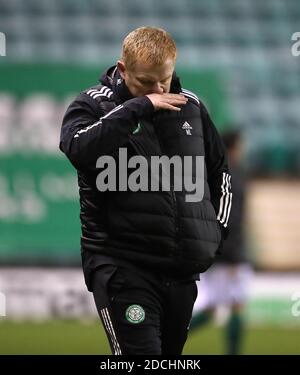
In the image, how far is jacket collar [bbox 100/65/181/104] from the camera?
13.7ft

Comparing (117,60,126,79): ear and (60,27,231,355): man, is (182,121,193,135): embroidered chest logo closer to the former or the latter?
(60,27,231,355): man

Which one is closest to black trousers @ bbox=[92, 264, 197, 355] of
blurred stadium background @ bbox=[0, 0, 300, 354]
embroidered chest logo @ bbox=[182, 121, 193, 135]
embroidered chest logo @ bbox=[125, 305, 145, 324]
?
embroidered chest logo @ bbox=[125, 305, 145, 324]

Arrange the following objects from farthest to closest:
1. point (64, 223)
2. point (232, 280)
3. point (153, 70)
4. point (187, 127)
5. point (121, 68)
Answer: point (64, 223) < point (232, 280) < point (187, 127) < point (121, 68) < point (153, 70)

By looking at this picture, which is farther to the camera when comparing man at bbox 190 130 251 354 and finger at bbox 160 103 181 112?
man at bbox 190 130 251 354

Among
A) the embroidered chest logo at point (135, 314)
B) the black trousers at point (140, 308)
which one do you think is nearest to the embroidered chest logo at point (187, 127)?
the black trousers at point (140, 308)

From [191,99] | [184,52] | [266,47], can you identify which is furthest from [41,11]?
[191,99]

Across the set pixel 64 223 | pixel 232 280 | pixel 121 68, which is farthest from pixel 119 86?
pixel 64 223

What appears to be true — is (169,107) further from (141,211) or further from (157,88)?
(141,211)

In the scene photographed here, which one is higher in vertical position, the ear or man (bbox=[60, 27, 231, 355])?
the ear

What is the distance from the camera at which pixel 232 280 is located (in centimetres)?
817

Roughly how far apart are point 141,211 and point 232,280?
4.20m

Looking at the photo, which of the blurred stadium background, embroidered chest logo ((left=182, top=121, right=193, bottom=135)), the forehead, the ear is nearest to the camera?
the forehead

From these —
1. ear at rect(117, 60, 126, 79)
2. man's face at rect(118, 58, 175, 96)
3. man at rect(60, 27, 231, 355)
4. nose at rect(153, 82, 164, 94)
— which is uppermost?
ear at rect(117, 60, 126, 79)

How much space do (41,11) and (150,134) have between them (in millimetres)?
10368
